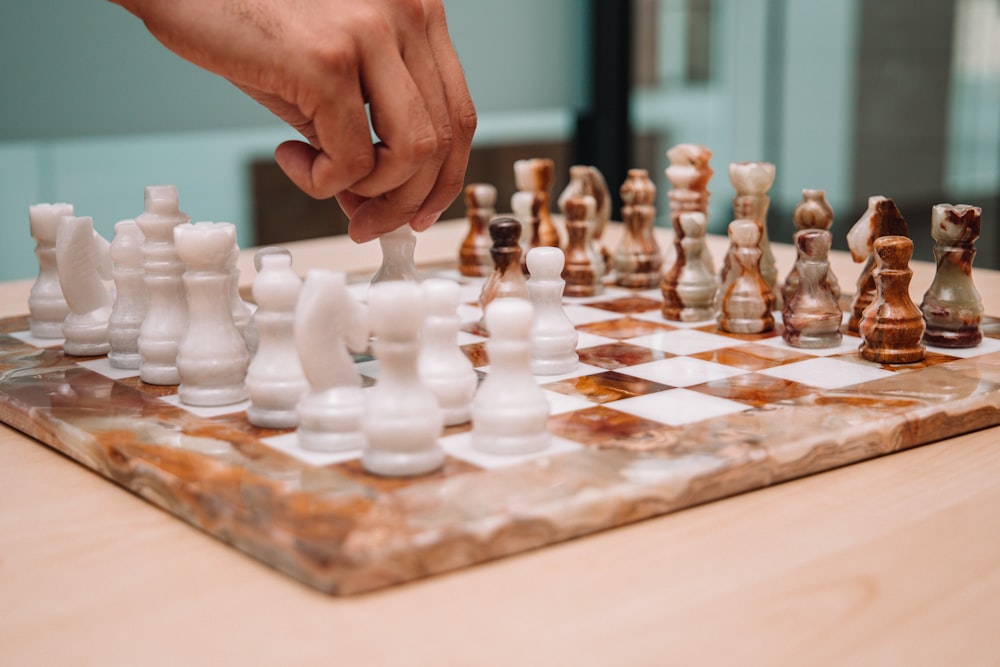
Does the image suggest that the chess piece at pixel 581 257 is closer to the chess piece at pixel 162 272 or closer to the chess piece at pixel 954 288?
the chess piece at pixel 954 288

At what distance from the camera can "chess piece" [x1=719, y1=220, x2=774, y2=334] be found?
5.49 ft

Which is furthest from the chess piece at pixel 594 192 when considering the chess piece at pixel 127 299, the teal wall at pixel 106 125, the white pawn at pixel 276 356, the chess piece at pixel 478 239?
the teal wall at pixel 106 125

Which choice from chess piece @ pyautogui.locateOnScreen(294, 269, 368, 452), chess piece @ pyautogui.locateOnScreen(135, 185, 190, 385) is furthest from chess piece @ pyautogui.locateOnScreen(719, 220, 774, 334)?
chess piece @ pyautogui.locateOnScreen(135, 185, 190, 385)

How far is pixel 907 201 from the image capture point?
4.65 metres

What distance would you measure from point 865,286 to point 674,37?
3911 mm

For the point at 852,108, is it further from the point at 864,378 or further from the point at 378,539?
the point at 378,539

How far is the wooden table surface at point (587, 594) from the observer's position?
768mm

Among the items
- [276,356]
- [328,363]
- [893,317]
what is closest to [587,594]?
[328,363]

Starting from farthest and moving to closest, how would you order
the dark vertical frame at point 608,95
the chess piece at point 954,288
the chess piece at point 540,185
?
the dark vertical frame at point 608,95 < the chess piece at point 540,185 < the chess piece at point 954,288

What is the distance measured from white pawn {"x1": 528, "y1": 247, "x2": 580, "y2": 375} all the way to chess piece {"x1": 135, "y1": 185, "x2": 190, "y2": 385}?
463 millimetres

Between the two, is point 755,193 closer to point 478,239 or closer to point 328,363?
point 478,239

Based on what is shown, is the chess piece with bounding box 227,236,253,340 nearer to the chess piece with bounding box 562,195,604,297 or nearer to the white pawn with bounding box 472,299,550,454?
the white pawn with bounding box 472,299,550,454

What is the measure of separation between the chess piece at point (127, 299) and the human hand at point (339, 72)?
1.01ft

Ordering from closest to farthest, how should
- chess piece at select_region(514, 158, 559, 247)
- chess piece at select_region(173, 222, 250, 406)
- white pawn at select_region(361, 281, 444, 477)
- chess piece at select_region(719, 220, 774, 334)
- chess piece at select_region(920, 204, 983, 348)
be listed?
white pawn at select_region(361, 281, 444, 477) → chess piece at select_region(173, 222, 250, 406) → chess piece at select_region(920, 204, 983, 348) → chess piece at select_region(719, 220, 774, 334) → chess piece at select_region(514, 158, 559, 247)
